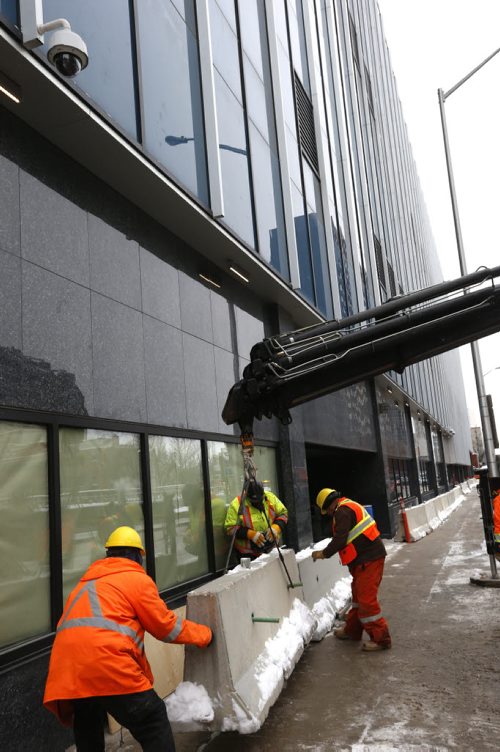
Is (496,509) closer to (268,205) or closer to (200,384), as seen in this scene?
(200,384)

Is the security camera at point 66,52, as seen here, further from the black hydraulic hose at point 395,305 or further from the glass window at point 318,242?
the glass window at point 318,242

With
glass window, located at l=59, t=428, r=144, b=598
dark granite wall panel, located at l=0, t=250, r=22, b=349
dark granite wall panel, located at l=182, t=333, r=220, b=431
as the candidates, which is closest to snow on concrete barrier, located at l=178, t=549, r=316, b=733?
glass window, located at l=59, t=428, r=144, b=598

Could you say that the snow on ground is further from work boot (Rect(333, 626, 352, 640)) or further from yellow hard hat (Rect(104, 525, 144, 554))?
yellow hard hat (Rect(104, 525, 144, 554))

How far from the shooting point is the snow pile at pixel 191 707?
192 inches

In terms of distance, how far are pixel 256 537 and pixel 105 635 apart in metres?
5.66

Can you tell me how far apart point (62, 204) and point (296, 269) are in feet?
22.1

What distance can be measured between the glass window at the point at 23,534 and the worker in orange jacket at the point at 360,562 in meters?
3.51

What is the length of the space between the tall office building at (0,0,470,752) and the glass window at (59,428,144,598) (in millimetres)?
24

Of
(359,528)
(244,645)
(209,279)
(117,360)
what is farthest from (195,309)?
(244,645)

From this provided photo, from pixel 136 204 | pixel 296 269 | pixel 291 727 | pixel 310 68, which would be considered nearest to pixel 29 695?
pixel 291 727

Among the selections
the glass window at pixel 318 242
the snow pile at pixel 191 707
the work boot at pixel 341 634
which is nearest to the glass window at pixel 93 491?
the snow pile at pixel 191 707

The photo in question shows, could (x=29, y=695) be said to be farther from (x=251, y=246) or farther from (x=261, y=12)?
(x=261, y=12)

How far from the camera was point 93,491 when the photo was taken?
6723 millimetres

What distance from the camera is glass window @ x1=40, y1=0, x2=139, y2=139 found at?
6.67m
